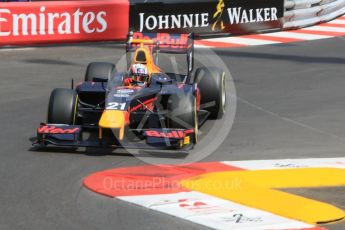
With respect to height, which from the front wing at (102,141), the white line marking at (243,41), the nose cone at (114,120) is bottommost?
the front wing at (102,141)

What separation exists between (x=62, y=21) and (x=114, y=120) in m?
9.67

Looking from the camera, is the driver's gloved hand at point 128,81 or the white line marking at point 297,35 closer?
the driver's gloved hand at point 128,81

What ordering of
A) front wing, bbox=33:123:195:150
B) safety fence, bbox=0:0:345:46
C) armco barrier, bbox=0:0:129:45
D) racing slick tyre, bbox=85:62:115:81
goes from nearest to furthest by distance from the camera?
front wing, bbox=33:123:195:150
racing slick tyre, bbox=85:62:115:81
armco barrier, bbox=0:0:129:45
safety fence, bbox=0:0:345:46

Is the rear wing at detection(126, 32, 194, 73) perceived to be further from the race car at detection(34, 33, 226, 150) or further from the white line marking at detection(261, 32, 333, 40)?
the white line marking at detection(261, 32, 333, 40)

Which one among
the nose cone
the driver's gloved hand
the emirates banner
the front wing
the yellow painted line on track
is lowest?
the yellow painted line on track

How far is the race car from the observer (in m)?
9.61

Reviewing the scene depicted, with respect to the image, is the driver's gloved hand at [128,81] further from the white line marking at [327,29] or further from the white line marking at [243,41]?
the white line marking at [327,29]

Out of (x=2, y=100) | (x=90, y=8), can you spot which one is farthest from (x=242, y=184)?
(x=90, y=8)

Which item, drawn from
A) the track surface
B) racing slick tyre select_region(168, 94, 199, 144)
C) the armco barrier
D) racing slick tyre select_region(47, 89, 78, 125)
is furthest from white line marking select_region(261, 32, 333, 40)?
racing slick tyre select_region(47, 89, 78, 125)

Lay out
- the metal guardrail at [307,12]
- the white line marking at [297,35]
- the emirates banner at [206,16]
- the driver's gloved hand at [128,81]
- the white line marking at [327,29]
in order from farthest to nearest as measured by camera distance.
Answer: the white line marking at [327,29] → the metal guardrail at [307,12] → the white line marking at [297,35] → the emirates banner at [206,16] → the driver's gloved hand at [128,81]

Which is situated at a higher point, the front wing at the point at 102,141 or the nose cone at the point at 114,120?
the nose cone at the point at 114,120

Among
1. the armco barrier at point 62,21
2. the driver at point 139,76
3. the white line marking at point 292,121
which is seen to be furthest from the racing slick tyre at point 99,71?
the armco barrier at point 62,21

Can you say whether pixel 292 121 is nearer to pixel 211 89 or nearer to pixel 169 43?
pixel 211 89

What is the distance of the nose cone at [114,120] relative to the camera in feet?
30.9
